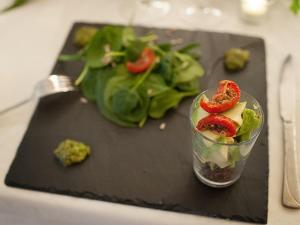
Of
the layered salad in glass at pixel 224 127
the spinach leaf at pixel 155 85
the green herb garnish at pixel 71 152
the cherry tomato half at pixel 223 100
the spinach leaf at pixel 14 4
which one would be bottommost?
the green herb garnish at pixel 71 152

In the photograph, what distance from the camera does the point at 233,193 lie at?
61cm

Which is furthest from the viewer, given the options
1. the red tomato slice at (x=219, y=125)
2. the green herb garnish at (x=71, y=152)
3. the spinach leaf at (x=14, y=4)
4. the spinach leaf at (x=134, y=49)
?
the spinach leaf at (x=14, y=4)

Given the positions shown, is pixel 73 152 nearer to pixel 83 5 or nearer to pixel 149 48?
pixel 149 48

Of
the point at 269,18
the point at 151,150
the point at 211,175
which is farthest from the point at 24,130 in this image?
the point at 269,18

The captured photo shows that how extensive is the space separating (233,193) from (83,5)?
25.3 inches

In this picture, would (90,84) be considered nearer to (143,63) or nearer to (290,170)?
(143,63)

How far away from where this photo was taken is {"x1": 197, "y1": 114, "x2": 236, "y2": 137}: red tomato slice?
52 cm

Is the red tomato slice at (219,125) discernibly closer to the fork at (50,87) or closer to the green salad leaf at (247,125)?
the green salad leaf at (247,125)

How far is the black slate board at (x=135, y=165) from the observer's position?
1.97 feet

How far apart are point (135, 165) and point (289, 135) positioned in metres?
0.27

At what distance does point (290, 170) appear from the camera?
0.62 meters

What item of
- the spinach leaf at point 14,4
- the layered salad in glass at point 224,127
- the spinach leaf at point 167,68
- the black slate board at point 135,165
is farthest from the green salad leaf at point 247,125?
the spinach leaf at point 14,4

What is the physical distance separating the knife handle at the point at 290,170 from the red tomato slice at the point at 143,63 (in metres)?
0.27

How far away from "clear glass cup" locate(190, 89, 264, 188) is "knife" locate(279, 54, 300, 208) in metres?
0.08
